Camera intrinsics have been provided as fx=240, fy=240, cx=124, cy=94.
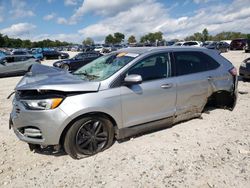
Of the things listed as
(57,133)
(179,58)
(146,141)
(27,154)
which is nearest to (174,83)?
(179,58)

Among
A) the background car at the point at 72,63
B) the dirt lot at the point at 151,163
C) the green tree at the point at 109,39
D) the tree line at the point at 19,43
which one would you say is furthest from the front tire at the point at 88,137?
the green tree at the point at 109,39

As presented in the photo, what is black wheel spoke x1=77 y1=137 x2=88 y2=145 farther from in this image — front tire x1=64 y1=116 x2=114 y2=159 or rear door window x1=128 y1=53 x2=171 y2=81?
rear door window x1=128 y1=53 x2=171 y2=81

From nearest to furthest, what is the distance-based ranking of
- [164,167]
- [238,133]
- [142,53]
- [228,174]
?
[228,174], [164,167], [142,53], [238,133]

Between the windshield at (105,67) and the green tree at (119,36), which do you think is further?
the green tree at (119,36)

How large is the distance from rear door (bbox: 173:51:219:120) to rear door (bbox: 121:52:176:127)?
0.65 feet

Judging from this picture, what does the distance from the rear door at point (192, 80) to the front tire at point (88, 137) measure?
4.94ft

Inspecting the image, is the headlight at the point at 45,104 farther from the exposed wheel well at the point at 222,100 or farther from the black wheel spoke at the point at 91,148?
the exposed wheel well at the point at 222,100

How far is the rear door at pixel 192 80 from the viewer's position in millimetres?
4492

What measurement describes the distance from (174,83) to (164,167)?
158 cm

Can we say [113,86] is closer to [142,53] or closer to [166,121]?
[142,53]

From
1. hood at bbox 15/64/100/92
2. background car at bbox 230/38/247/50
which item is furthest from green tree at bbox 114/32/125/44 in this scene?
A: hood at bbox 15/64/100/92

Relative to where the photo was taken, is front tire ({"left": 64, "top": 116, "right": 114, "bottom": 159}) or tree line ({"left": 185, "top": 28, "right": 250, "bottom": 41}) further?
tree line ({"left": 185, "top": 28, "right": 250, "bottom": 41})

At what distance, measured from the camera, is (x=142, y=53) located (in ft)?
13.8

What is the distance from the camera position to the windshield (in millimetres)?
3977
